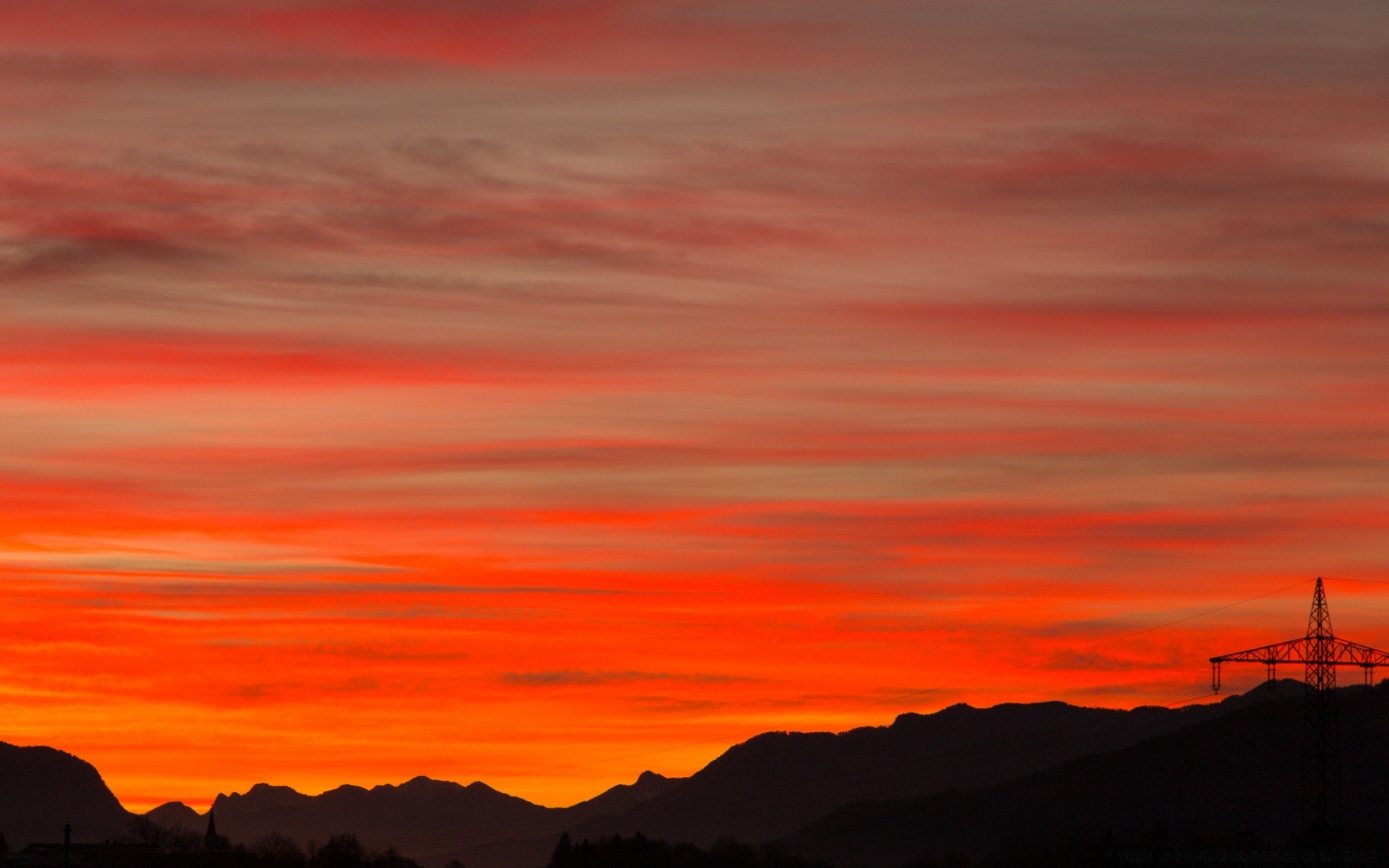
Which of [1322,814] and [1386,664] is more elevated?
[1386,664]

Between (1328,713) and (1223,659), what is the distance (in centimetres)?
1323

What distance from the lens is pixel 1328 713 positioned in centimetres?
19438

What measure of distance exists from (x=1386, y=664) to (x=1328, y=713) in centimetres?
780

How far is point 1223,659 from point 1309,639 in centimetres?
837

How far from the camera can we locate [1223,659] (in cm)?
19062

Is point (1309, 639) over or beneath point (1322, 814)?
over

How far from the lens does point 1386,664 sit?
19038cm

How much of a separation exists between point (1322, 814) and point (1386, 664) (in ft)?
51.4

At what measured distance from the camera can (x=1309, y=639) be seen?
187 metres

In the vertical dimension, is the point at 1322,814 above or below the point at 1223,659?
below

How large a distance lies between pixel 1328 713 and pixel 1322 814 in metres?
10.9

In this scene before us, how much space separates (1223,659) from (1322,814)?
672 inches
